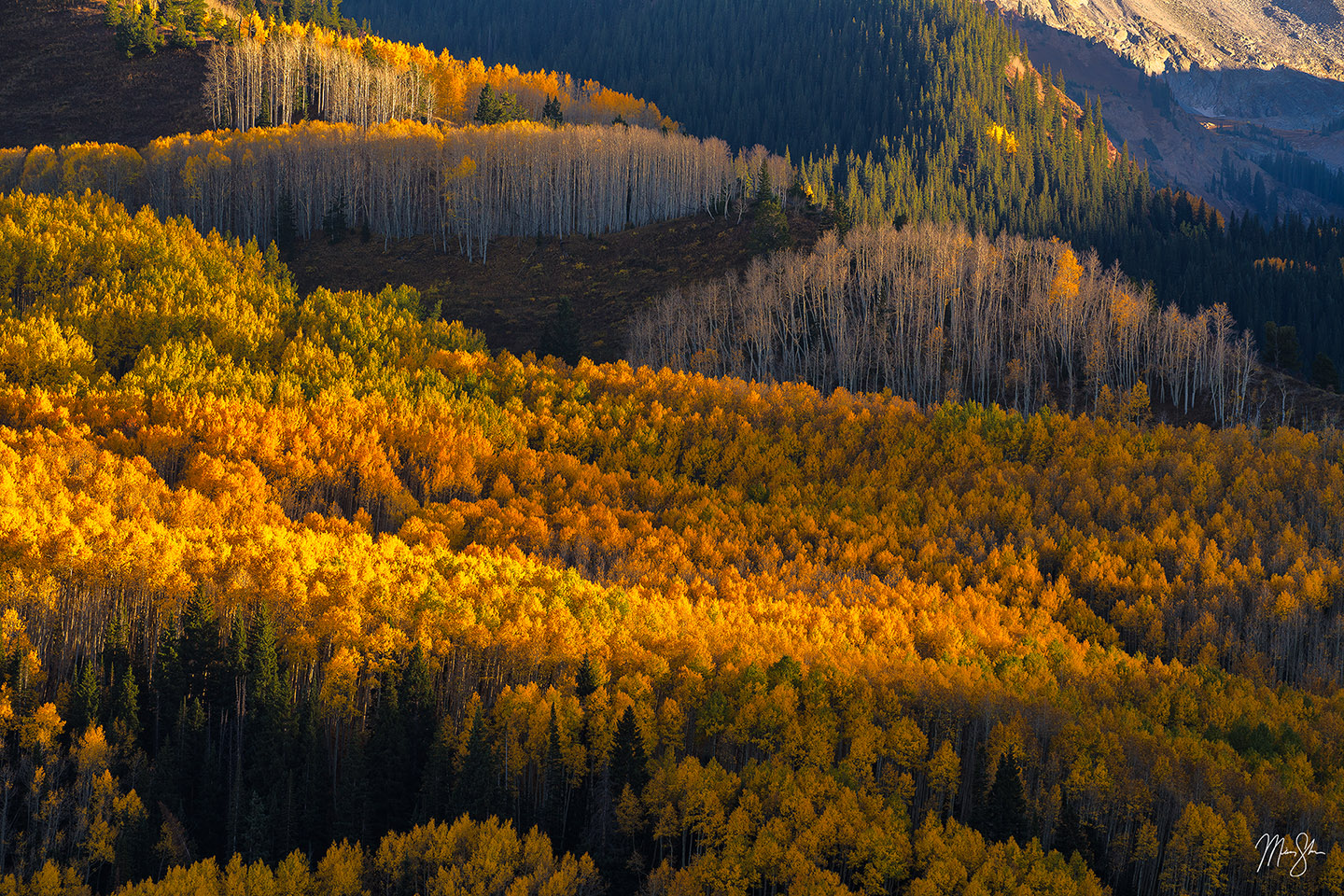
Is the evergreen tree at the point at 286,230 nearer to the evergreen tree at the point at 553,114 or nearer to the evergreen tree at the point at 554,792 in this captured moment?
the evergreen tree at the point at 553,114

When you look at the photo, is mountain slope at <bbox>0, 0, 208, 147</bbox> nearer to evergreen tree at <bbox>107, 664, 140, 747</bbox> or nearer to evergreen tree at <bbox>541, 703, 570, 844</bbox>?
evergreen tree at <bbox>107, 664, 140, 747</bbox>

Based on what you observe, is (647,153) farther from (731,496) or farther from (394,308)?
(731,496)

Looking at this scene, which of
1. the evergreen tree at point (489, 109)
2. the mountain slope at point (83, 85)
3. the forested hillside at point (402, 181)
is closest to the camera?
the forested hillside at point (402, 181)

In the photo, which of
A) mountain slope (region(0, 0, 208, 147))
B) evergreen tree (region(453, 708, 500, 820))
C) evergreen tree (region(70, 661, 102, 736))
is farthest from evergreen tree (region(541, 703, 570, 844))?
mountain slope (region(0, 0, 208, 147))

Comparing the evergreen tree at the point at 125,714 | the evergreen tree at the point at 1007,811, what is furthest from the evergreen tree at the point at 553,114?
the evergreen tree at the point at 1007,811

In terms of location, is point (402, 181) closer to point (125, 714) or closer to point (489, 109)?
point (489, 109)

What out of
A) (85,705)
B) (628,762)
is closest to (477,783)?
(628,762)
